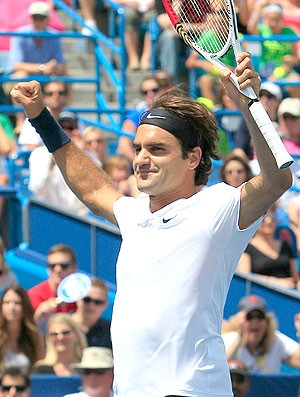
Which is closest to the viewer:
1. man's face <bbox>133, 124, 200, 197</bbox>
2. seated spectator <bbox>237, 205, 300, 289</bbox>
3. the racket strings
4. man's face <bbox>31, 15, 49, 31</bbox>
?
man's face <bbox>133, 124, 200, 197</bbox>

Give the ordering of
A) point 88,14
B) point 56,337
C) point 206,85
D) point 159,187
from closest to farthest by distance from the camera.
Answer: point 159,187
point 56,337
point 206,85
point 88,14

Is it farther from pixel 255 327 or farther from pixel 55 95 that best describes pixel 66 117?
pixel 255 327

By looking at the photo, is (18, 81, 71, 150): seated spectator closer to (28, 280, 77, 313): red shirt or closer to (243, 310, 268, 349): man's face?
(28, 280, 77, 313): red shirt

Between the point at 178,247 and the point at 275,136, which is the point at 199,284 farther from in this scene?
the point at 275,136

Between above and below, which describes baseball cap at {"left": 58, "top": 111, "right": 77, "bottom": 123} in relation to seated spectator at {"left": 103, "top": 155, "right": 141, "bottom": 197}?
above

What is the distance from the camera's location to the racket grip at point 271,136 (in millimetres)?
3759

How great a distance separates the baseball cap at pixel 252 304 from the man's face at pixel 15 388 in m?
1.91

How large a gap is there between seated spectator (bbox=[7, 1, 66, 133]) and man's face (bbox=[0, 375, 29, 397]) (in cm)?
454

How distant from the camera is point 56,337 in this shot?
287 inches

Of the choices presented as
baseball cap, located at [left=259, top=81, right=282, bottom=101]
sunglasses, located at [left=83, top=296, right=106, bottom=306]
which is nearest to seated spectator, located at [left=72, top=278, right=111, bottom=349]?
sunglasses, located at [left=83, top=296, right=106, bottom=306]

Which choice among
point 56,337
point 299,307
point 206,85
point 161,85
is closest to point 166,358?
point 56,337

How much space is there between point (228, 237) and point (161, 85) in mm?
6594

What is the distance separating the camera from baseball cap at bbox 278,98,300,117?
9961mm

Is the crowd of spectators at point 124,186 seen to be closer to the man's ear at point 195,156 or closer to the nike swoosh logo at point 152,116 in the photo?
the man's ear at point 195,156
